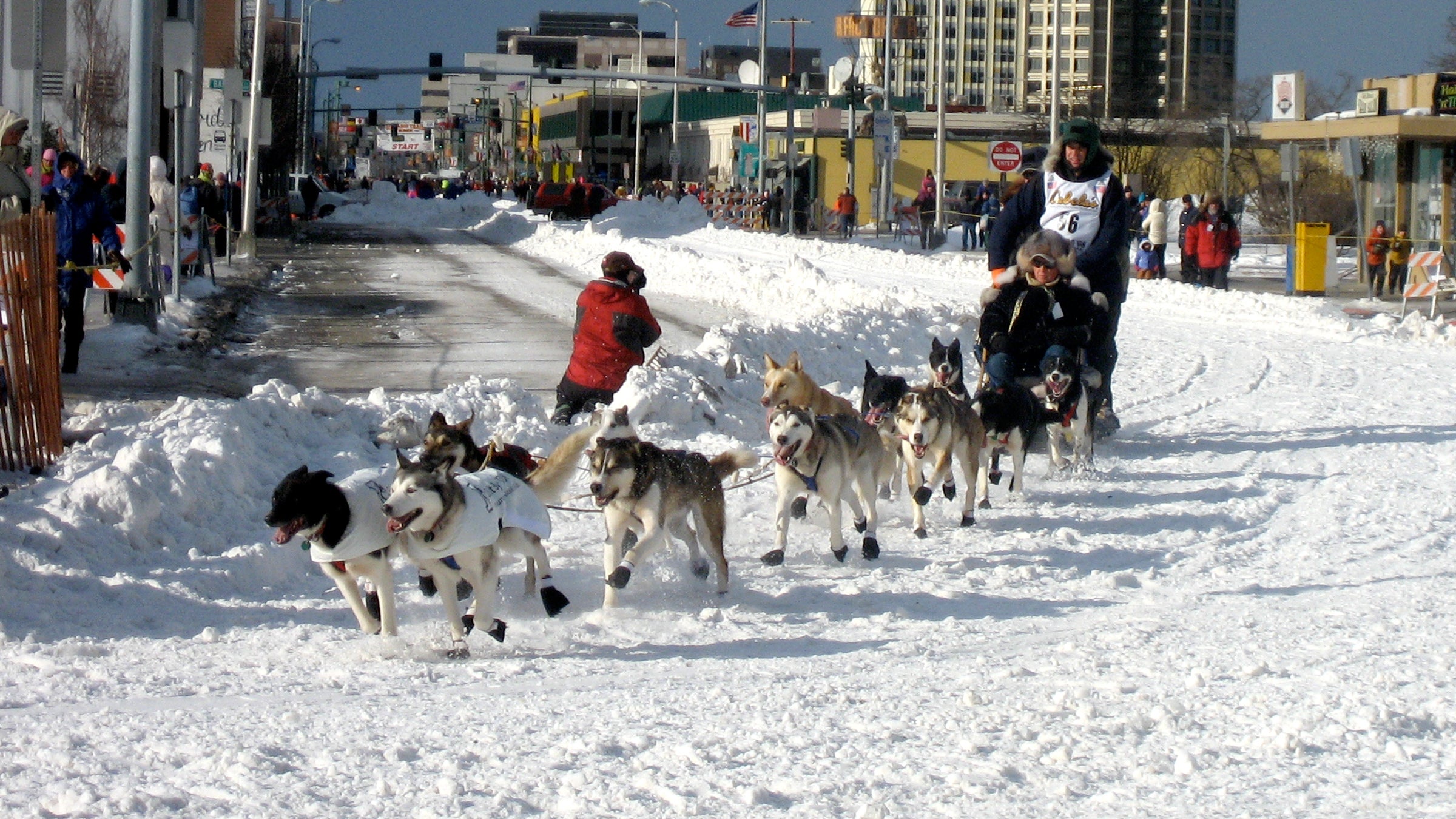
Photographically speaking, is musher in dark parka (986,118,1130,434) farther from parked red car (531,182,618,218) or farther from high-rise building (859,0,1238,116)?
high-rise building (859,0,1238,116)

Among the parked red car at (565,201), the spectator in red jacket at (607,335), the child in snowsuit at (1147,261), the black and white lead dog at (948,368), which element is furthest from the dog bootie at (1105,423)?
A: the parked red car at (565,201)

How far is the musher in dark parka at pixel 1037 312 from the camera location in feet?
33.6

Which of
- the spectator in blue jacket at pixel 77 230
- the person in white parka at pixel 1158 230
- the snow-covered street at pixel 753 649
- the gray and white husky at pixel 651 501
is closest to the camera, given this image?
the snow-covered street at pixel 753 649

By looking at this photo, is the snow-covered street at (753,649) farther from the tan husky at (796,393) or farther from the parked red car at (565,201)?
the parked red car at (565,201)

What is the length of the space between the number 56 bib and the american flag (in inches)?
1809

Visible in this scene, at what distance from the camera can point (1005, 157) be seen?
36.9 meters

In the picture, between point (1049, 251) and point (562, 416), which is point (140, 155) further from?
point (1049, 251)

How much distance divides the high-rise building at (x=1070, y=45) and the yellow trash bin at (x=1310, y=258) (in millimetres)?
128662

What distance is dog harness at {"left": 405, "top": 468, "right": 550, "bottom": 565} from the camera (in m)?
5.74

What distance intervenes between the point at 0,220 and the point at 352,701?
4949mm

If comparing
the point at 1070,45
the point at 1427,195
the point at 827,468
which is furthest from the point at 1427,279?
the point at 1070,45

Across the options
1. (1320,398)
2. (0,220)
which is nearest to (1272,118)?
(1320,398)

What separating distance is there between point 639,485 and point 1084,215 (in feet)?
17.7

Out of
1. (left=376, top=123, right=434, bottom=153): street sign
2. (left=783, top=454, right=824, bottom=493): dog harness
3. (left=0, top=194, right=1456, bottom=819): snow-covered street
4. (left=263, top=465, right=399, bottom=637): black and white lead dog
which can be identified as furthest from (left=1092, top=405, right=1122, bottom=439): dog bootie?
(left=376, top=123, right=434, bottom=153): street sign
